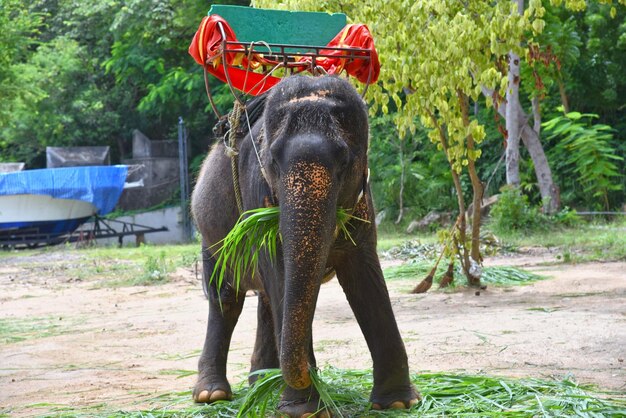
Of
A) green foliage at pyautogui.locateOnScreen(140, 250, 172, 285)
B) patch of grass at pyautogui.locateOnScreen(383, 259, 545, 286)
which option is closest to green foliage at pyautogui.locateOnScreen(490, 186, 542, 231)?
patch of grass at pyautogui.locateOnScreen(383, 259, 545, 286)

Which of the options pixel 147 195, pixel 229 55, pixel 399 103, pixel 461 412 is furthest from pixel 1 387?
pixel 147 195

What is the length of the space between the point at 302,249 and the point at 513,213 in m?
12.7

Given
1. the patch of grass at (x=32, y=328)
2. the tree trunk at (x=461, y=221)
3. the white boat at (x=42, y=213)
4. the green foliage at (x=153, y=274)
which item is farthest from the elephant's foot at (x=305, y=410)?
the white boat at (x=42, y=213)

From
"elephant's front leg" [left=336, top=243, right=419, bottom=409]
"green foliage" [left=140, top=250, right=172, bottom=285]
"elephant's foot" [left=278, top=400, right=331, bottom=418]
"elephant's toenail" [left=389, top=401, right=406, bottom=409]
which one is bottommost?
"green foliage" [left=140, top=250, right=172, bottom=285]

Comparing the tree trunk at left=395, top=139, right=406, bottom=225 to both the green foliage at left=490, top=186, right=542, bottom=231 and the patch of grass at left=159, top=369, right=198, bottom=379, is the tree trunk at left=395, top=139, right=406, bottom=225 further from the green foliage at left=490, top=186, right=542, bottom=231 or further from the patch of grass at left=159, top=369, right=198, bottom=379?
the patch of grass at left=159, top=369, right=198, bottom=379

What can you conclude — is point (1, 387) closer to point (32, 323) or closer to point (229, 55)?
point (229, 55)

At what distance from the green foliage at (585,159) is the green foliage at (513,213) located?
310 centimetres

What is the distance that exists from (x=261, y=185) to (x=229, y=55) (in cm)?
Answer: 90

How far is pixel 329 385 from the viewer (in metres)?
4.72

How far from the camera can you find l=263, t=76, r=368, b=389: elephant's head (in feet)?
11.6

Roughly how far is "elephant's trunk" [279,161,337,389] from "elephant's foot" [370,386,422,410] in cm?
91

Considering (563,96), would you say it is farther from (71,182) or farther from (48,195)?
(48,195)

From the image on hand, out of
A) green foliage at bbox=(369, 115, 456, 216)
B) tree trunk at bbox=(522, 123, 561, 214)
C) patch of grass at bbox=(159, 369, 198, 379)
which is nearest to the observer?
patch of grass at bbox=(159, 369, 198, 379)

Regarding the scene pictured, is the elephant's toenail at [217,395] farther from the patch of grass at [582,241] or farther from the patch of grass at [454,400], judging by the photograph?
the patch of grass at [582,241]
